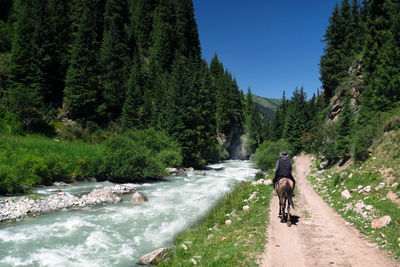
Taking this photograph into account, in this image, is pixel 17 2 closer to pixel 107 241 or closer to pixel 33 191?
pixel 33 191

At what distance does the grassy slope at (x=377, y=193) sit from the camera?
8.23 metres

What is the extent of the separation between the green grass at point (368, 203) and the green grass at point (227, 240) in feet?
11.6

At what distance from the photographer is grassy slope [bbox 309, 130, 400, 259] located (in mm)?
8227

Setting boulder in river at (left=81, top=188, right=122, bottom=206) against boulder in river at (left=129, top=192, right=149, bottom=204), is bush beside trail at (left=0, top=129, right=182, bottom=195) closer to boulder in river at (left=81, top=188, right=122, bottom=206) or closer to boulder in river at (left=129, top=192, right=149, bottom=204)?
boulder in river at (left=81, top=188, right=122, bottom=206)

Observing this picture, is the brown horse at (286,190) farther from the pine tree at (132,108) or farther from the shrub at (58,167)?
the pine tree at (132,108)

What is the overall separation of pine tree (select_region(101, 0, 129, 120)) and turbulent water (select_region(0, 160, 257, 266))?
37992 millimetres

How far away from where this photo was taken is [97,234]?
1246 cm

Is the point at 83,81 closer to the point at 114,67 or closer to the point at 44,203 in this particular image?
the point at 114,67

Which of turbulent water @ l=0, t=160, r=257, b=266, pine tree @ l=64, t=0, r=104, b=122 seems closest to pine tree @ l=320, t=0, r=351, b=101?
turbulent water @ l=0, t=160, r=257, b=266

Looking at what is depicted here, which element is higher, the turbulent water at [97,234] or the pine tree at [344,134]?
the pine tree at [344,134]

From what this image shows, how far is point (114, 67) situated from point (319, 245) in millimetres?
54859

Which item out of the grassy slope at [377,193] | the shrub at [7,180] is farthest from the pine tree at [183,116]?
the grassy slope at [377,193]

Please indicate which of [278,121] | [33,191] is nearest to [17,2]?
[33,191]

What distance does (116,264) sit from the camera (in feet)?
31.9
